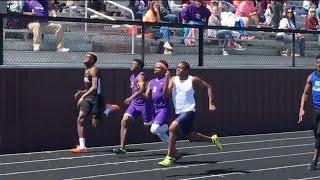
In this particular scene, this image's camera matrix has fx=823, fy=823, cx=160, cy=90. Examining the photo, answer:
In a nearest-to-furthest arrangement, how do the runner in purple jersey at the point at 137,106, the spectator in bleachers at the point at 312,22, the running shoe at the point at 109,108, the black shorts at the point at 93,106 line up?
1. the runner in purple jersey at the point at 137,106
2. the black shorts at the point at 93,106
3. the running shoe at the point at 109,108
4. the spectator in bleachers at the point at 312,22

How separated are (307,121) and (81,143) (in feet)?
24.8

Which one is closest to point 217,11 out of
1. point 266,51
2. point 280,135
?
point 266,51

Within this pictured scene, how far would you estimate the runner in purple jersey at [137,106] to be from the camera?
14844mm

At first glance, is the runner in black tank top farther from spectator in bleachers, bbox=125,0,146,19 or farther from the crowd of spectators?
spectator in bleachers, bbox=125,0,146,19

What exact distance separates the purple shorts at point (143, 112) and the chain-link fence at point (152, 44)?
5.21 feet

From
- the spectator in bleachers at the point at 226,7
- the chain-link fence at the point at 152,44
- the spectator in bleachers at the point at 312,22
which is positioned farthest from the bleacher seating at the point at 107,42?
the spectator in bleachers at the point at 226,7

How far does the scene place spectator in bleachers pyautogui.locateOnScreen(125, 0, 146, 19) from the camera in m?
24.0

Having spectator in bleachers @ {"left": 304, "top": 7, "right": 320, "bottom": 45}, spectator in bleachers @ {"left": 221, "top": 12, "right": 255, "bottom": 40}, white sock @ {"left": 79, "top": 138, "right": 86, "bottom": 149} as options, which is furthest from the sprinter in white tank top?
spectator in bleachers @ {"left": 304, "top": 7, "right": 320, "bottom": 45}

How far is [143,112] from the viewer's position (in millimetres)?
15031

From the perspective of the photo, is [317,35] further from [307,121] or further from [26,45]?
[26,45]

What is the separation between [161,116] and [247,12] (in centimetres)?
1090

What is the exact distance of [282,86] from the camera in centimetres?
1973

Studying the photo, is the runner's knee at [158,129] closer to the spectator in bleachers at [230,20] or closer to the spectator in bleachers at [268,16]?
the spectator in bleachers at [230,20]

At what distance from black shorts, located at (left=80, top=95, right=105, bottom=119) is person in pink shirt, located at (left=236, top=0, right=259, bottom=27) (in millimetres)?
9361
